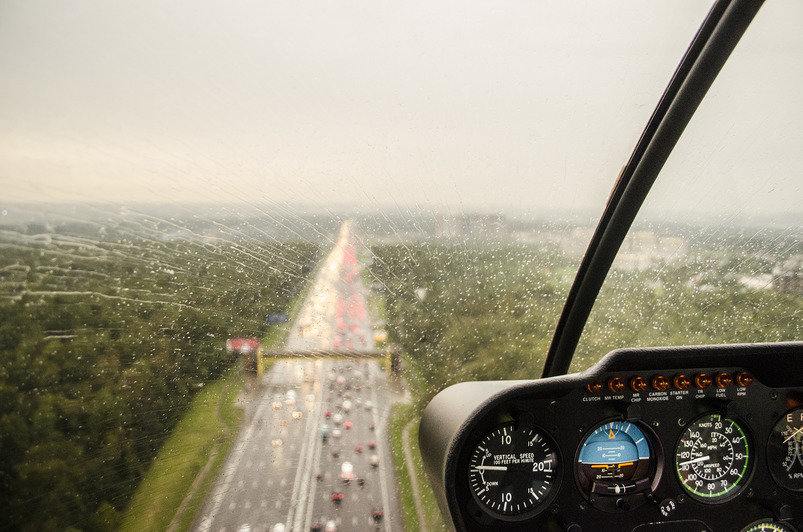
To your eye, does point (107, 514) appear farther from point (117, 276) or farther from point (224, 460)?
point (117, 276)

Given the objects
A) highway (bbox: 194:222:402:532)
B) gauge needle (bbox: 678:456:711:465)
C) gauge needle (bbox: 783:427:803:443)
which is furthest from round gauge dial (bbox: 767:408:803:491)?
highway (bbox: 194:222:402:532)

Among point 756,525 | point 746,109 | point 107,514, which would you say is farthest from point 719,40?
point 107,514

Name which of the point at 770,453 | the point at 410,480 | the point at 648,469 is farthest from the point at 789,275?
the point at 410,480

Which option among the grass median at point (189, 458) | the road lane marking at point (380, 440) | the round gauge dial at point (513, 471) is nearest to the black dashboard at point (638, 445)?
the round gauge dial at point (513, 471)

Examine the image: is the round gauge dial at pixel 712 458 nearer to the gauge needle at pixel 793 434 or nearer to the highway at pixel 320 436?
the gauge needle at pixel 793 434

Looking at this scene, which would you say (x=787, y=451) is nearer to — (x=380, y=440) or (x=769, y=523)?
(x=769, y=523)

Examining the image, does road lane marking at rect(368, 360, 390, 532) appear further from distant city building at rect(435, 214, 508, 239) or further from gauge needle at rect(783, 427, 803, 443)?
gauge needle at rect(783, 427, 803, 443)

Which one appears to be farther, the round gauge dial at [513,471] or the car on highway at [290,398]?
the round gauge dial at [513,471]
